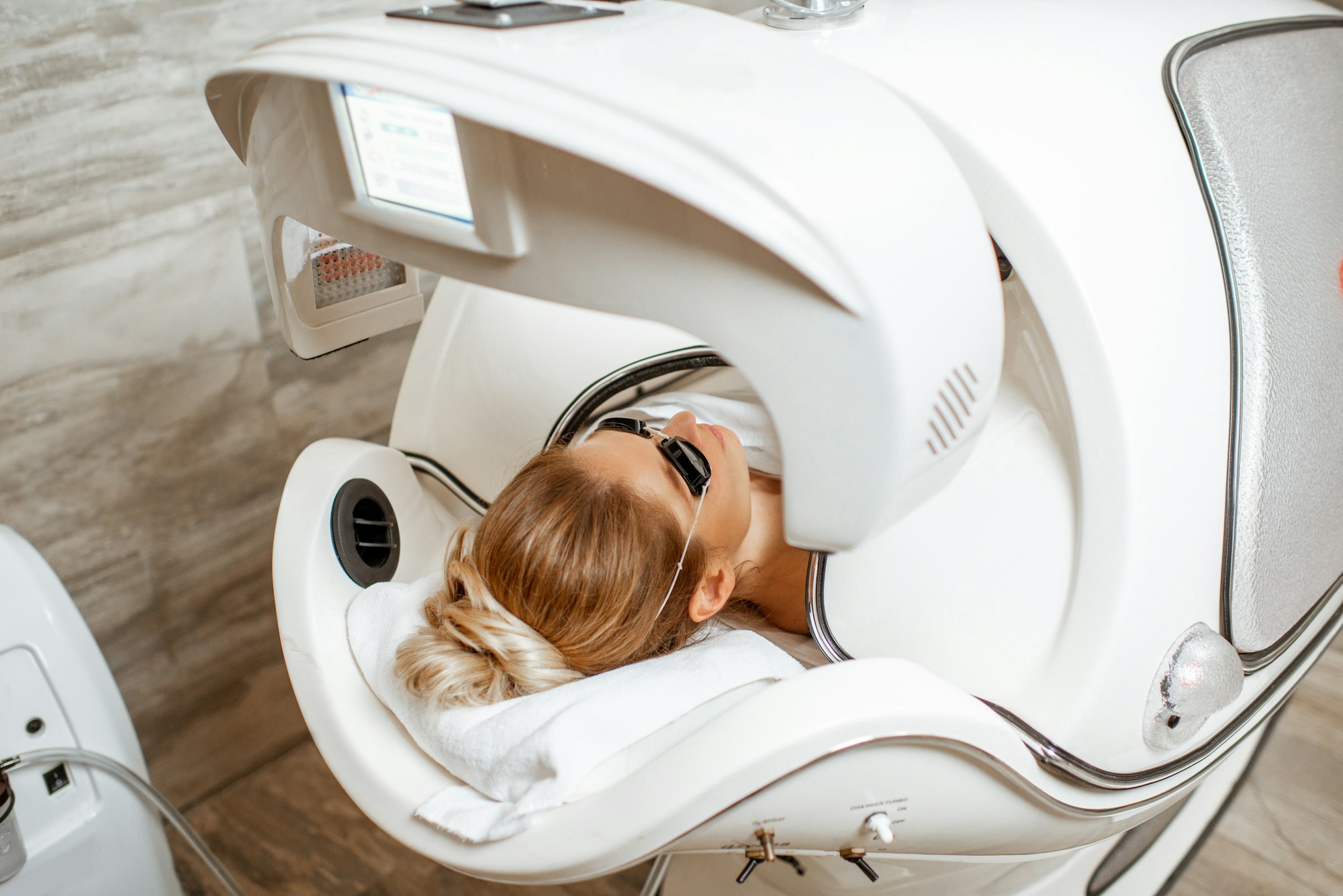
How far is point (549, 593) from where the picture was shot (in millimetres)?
909

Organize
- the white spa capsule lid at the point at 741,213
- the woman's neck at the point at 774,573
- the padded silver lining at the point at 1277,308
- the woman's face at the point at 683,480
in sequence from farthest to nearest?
the woman's neck at the point at 774,573, the woman's face at the point at 683,480, the padded silver lining at the point at 1277,308, the white spa capsule lid at the point at 741,213

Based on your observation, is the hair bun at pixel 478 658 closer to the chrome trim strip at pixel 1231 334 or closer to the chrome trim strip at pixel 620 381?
the chrome trim strip at pixel 620 381

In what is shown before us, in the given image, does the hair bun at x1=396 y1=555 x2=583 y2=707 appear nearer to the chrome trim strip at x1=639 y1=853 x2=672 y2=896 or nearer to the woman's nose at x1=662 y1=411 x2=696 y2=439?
the woman's nose at x1=662 y1=411 x2=696 y2=439

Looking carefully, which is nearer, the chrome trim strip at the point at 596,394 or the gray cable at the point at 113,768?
the gray cable at the point at 113,768

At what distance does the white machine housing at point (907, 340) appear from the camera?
23.7 inches

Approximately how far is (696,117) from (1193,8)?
72 cm

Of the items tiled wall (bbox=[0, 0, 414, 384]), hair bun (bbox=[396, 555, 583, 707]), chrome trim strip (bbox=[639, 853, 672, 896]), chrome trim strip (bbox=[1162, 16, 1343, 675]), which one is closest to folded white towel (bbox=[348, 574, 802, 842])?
hair bun (bbox=[396, 555, 583, 707])

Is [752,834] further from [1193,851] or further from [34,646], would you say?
[1193,851]

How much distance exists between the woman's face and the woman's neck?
1.6 inches

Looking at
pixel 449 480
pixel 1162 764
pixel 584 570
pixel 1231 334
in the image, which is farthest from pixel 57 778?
pixel 1231 334

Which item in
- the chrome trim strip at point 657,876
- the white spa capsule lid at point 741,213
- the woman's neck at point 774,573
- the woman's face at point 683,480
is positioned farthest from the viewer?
the chrome trim strip at point 657,876

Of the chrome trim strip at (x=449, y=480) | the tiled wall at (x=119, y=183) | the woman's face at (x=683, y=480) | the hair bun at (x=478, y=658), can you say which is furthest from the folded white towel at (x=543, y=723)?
the tiled wall at (x=119, y=183)

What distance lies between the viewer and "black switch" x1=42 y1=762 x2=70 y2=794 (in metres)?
1.04

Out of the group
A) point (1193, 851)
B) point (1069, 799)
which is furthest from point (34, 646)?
point (1193, 851)
